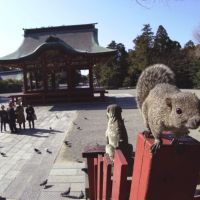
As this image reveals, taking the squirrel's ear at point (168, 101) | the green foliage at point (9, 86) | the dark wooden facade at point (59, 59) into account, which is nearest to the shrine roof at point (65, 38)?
the dark wooden facade at point (59, 59)

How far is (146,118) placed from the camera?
2.32 metres

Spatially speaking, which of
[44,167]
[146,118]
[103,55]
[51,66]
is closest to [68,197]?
[44,167]

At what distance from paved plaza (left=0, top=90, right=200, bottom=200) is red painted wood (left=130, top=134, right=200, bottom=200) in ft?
16.6

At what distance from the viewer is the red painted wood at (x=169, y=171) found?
139cm

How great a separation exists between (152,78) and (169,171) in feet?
3.73

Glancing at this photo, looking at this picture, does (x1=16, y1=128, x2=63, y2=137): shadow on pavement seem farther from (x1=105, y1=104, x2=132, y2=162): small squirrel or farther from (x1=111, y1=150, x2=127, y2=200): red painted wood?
(x1=111, y1=150, x2=127, y2=200): red painted wood

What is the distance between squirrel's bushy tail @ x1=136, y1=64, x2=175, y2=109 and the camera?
7.98 ft

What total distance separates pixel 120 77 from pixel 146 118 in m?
44.3

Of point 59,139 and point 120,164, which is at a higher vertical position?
point 120,164

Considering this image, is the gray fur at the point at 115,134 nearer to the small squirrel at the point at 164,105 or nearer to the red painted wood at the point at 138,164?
the small squirrel at the point at 164,105

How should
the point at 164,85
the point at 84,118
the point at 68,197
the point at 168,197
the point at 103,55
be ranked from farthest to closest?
1. the point at 103,55
2. the point at 84,118
3. the point at 68,197
4. the point at 164,85
5. the point at 168,197

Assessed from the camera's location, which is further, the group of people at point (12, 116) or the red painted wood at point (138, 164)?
the group of people at point (12, 116)

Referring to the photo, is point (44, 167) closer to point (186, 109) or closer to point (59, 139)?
point (59, 139)

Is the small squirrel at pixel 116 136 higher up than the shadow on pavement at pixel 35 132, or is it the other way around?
the small squirrel at pixel 116 136
